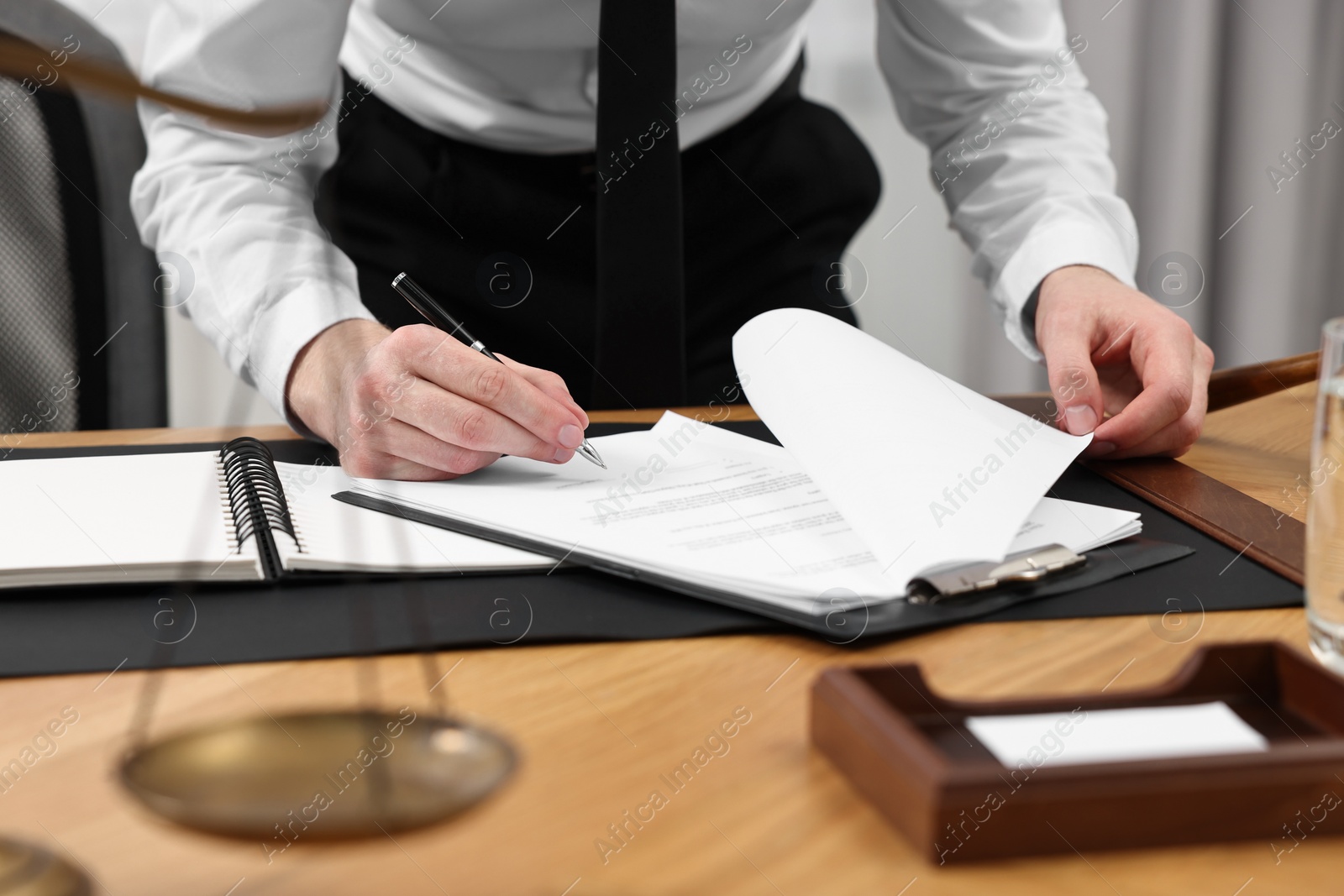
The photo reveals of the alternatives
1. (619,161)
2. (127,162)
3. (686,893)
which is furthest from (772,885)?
(127,162)

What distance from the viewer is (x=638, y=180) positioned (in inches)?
35.1

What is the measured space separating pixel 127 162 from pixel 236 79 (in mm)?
817

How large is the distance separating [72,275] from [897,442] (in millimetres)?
913

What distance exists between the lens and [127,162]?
1062 millimetres

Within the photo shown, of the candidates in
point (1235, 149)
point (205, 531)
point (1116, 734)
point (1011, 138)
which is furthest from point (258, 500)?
point (1235, 149)

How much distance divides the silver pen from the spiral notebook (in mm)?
137

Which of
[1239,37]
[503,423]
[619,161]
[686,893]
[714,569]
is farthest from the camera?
[1239,37]

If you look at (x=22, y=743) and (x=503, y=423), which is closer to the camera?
(x=22, y=743)

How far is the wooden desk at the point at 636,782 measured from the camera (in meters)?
0.29

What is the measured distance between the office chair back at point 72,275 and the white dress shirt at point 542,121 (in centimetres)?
12

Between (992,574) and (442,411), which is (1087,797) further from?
(442,411)

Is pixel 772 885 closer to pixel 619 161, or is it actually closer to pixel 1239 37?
pixel 619 161

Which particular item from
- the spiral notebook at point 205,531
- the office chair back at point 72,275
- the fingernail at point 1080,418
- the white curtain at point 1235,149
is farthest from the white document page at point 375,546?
the white curtain at point 1235,149

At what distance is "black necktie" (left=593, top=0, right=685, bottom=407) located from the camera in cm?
88
